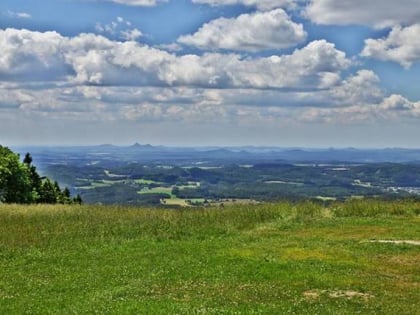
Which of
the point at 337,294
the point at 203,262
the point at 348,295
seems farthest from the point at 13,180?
the point at 348,295

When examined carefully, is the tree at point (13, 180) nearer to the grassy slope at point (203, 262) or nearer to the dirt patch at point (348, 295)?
the grassy slope at point (203, 262)

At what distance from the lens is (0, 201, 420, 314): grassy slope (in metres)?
19.1

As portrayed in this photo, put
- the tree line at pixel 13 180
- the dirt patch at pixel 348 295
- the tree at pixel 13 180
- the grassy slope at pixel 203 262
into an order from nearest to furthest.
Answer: the grassy slope at pixel 203 262, the dirt patch at pixel 348 295, the tree line at pixel 13 180, the tree at pixel 13 180

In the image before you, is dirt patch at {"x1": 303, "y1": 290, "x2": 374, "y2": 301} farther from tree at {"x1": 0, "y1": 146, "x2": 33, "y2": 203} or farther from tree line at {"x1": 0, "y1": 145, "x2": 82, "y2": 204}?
tree at {"x1": 0, "y1": 146, "x2": 33, "y2": 203}

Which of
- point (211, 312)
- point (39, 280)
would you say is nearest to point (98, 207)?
point (39, 280)

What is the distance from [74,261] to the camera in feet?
90.0

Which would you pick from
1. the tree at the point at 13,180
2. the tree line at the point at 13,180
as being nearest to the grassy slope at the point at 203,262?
the tree line at the point at 13,180

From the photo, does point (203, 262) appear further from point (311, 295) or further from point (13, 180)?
point (13, 180)

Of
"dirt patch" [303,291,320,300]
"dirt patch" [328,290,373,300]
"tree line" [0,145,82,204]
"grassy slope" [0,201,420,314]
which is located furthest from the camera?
"tree line" [0,145,82,204]

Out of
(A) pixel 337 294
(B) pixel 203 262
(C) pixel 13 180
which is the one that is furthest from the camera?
(C) pixel 13 180

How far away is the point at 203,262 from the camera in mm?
26203

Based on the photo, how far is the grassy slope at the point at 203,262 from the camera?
19.1 meters

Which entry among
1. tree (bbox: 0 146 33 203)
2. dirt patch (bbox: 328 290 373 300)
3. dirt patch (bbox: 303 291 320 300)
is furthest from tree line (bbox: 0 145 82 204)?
dirt patch (bbox: 328 290 373 300)

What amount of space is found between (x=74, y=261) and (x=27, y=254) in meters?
3.28
